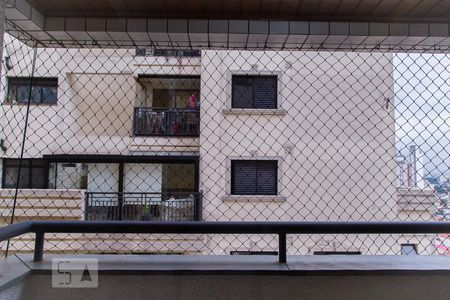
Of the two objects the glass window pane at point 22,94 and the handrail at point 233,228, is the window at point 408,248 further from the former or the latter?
the glass window pane at point 22,94

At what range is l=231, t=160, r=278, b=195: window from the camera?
4914mm

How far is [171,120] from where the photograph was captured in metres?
5.54

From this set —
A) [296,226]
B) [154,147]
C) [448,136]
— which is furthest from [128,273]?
[154,147]

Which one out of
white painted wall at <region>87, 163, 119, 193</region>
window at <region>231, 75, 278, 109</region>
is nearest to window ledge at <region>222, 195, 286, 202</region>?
window at <region>231, 75, 278, 109</region>

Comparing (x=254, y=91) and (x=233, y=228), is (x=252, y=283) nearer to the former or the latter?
(x=233, y=228)

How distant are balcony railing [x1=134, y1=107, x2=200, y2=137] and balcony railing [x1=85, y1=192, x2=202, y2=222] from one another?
1381 millimetres

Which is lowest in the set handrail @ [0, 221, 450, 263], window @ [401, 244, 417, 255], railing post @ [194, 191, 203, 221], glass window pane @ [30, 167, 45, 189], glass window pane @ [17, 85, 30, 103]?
window @ [401, 244, 417, 255]

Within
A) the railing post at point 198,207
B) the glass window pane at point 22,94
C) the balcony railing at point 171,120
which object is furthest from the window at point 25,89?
the railing post at point 198,207

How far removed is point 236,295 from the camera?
4.37 feet

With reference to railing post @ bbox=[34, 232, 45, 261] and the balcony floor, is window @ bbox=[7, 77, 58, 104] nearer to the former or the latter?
railing post @ bbox=[34, 232, 45, 261]

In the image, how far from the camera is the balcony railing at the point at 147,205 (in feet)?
13.8

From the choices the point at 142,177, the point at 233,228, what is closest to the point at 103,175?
the point at 142,177

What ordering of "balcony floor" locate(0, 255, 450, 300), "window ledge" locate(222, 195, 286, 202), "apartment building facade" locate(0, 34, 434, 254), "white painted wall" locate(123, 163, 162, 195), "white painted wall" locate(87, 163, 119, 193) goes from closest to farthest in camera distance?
"balcony floor" locate(0, 255, 450, 300)
"apartment building facade" locate(0, 34, 434, 254)
"window ledge" locate(222, 195, 286, 202)
"white painted wall" locate(123, 163, 162, 195)
"white painted wall" locate(87, 163, 119, 193)

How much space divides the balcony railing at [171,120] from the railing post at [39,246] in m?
3.99
